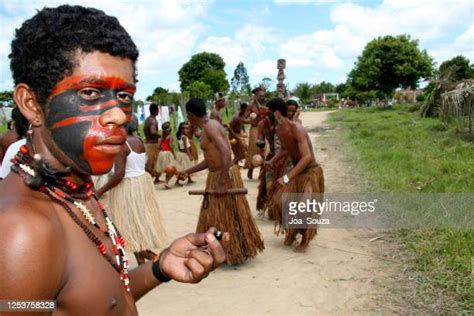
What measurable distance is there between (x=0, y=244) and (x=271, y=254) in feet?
14.5

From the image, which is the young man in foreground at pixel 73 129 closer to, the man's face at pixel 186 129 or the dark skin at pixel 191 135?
the dark skin at pixel 191 135

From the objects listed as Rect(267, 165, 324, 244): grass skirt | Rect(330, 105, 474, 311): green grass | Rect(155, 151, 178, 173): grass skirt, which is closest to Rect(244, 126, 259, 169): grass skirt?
Rect(155, 151, 178, 173): grass skirt

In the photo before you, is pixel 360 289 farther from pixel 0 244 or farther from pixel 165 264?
pixel 0 244

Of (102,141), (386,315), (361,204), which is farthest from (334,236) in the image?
(102,141)

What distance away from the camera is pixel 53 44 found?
123 centimetres

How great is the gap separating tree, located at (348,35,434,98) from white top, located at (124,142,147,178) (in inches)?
1353

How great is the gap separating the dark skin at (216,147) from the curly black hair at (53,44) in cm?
329

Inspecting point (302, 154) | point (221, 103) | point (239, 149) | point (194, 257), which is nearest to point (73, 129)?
point (194, 257)

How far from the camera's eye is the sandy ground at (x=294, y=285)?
3.75 m

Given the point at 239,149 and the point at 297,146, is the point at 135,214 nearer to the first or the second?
the point at 297,146

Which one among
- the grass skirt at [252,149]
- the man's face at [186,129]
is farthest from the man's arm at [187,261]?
the man's face at [186,129]

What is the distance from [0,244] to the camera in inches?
38.8

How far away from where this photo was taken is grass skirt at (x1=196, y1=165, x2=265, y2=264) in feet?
15.6

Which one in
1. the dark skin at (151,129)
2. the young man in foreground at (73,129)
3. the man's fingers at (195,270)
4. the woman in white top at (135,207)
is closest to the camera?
the young man in foreground at (73,129)
